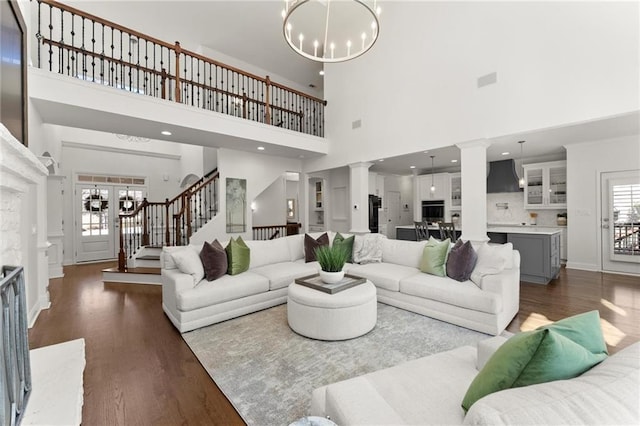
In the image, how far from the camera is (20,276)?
1.81 meters

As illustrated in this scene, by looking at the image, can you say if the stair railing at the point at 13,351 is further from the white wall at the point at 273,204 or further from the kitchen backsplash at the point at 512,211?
the kitchen backsplash at the point at 512,211

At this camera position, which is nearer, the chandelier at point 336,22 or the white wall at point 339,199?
the chandelier at point 336,22

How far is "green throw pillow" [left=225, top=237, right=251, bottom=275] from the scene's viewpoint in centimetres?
362

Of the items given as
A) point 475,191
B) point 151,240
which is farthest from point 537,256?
point 151,240

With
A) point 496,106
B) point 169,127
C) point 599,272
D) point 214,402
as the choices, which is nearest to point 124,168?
point 169,127

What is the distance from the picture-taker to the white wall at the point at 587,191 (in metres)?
5.22

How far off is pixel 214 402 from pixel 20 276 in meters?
1.54

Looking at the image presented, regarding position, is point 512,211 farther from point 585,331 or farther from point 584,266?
point 585,331

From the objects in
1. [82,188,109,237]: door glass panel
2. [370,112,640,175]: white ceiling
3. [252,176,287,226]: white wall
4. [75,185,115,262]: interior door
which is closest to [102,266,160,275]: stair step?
[75,185,115,262]: interior door

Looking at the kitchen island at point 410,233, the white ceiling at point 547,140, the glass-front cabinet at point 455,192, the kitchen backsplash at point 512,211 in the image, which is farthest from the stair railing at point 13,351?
the kitchen backsplash at point 512,211

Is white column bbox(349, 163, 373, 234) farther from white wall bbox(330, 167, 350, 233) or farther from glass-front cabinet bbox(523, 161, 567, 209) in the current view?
glass-front cabinet bbox(523, 161, 567, 209)

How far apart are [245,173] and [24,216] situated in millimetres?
4122

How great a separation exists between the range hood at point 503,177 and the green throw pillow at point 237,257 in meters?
6.45

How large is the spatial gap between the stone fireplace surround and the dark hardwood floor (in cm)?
44
